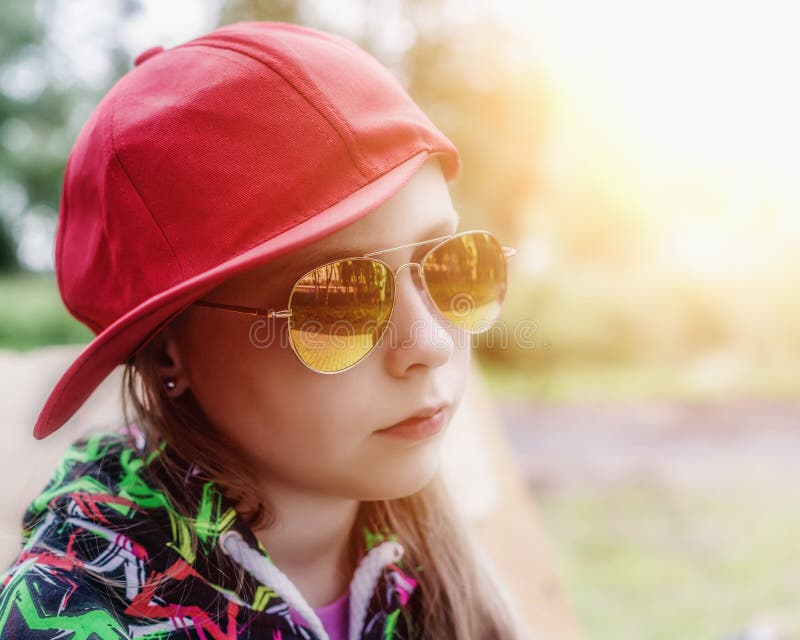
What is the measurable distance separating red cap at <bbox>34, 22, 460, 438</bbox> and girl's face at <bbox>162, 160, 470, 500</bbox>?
5 cm

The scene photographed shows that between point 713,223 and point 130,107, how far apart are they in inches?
186

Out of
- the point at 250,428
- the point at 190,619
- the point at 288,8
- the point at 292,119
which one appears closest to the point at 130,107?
the point at 292,119

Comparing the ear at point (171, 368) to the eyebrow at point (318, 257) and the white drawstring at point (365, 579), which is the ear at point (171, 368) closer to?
the eyebrow at point (318, 257)

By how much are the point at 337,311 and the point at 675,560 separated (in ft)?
8.70

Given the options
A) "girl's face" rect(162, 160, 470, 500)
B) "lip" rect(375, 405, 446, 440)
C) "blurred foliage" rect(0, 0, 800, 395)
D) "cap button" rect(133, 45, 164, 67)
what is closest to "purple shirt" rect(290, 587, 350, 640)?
"girl's face" rect(162, 160, 470, 500)

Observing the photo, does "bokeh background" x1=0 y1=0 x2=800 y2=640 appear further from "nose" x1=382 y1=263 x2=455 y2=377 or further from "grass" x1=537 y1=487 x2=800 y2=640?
"nose" x1=382 y1=263 x2=455 y2=377

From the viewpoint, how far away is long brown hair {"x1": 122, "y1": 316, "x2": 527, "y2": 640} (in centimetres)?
91

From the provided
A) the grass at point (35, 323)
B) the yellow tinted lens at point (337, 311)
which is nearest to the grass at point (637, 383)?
the grass at point (35, 323)

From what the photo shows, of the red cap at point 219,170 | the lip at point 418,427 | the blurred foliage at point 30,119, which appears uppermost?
the red cap at point 219,170

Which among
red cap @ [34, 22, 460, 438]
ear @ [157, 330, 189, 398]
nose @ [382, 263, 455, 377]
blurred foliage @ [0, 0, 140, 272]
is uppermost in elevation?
red cap @ [34, 22, 460, 438]

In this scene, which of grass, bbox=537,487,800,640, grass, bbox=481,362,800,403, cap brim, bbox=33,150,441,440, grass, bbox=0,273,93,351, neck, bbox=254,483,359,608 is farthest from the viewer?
grass, bbox=481,362,800,403

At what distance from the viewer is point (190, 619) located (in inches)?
33.2

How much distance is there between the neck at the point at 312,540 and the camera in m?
0.96

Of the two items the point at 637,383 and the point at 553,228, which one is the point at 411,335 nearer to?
the point at 637,383
